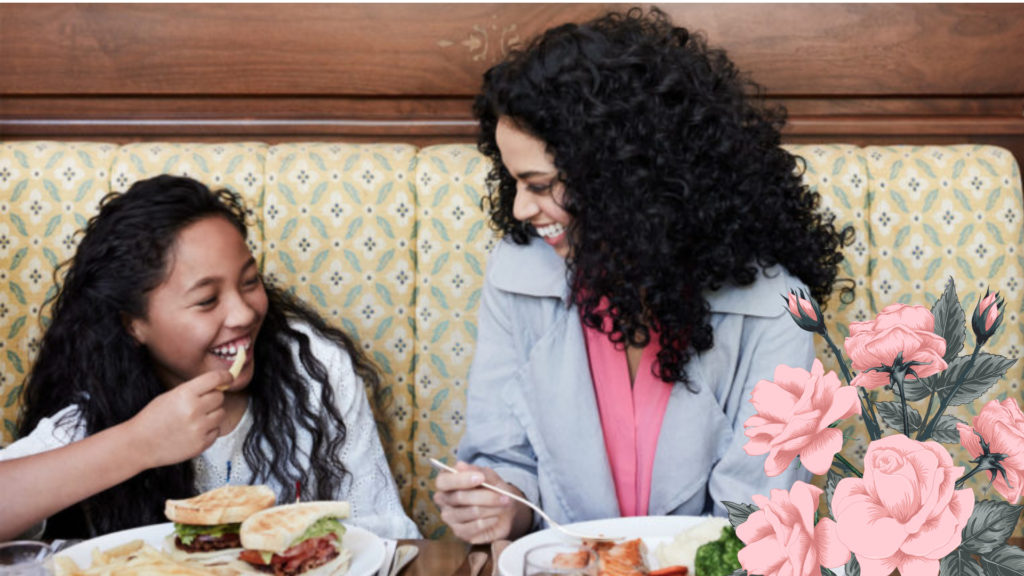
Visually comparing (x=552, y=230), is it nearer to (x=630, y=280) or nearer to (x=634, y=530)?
(x=630, y=280)

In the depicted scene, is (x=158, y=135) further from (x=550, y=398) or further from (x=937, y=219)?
(x=937, y=219)

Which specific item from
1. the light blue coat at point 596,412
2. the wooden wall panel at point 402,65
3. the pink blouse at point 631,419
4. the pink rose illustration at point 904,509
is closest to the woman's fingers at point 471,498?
the light blue coat at point 596,412

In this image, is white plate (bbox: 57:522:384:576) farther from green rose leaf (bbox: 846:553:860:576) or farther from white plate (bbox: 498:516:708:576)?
green rose leaf (bbox: 846:553:860:576)

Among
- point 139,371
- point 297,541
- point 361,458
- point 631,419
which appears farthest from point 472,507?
point 139,371

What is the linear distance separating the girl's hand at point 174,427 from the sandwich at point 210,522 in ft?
0.59

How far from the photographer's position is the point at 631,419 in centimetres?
154

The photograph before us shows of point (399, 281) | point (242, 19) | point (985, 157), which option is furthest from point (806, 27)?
point (242, 19)

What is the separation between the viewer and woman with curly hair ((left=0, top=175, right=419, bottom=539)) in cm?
156

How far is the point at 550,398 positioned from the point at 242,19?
47.6 inches

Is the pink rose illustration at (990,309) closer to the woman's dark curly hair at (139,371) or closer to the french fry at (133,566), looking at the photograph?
the french fry at (133,566)

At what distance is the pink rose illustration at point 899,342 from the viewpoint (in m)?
0.44

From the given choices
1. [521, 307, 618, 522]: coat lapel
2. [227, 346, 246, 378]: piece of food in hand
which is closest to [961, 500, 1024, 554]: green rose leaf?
[521, 307, 618, 522]: coat lapel

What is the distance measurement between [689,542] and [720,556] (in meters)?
0.09

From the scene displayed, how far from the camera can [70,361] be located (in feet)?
5.49
